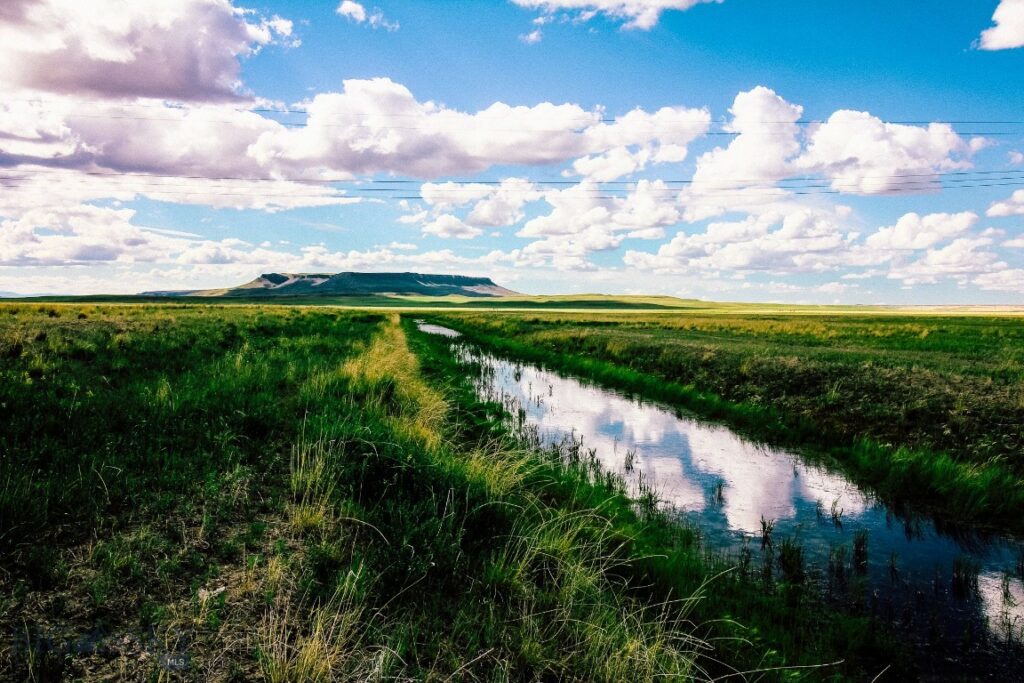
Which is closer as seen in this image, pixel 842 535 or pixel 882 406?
pixel 842 535

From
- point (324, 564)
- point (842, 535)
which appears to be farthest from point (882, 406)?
point (324, 564)

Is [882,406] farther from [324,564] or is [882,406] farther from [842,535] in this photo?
[324,564]

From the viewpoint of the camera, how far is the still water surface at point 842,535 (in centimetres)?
544

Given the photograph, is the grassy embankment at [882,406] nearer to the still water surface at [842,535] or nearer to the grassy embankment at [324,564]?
the still water surface at [842,535]

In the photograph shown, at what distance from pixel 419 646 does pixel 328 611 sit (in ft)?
2.52

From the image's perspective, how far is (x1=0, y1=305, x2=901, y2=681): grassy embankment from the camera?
3936 millimetres

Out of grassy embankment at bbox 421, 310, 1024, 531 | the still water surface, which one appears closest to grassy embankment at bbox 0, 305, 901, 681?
the still water surface

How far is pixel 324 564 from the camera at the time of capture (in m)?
5.10

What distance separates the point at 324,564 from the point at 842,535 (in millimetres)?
7176

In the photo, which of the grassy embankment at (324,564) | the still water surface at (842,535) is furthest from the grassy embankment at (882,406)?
the grassy embankment at (324,564)

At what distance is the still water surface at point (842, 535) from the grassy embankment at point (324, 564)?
0.81 m

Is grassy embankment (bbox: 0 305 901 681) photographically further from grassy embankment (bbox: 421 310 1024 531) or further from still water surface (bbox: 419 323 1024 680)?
grassy embankment (bbox: 421 310 1024 531)

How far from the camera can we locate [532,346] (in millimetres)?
36375

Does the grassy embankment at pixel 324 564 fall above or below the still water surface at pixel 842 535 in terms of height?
above
